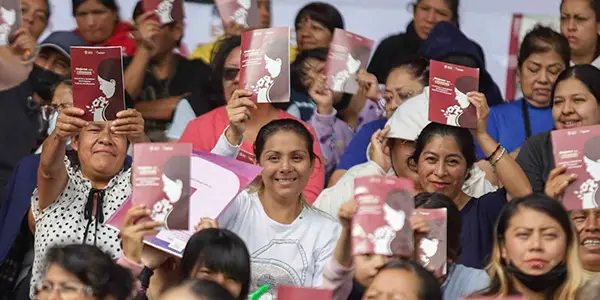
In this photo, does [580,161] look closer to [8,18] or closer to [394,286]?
[394,286]

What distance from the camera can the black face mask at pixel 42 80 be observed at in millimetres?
8008

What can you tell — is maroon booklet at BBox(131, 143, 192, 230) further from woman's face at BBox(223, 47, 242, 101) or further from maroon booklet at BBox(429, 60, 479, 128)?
woman's face at BBox(223, 47, 242, 101)

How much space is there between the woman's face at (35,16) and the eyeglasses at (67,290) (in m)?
3.17

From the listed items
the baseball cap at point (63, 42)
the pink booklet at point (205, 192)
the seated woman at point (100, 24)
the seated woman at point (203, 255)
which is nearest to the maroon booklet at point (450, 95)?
the pink booklet at point (205, 192)

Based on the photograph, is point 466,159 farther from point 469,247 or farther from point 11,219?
point 11,219

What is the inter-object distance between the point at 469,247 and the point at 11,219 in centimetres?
190

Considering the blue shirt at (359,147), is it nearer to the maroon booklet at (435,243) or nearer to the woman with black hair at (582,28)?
the woman with black hair at (582,28)

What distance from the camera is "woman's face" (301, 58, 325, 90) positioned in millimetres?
8305

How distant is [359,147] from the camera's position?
7727 millimetres

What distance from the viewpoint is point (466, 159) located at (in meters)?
6.71

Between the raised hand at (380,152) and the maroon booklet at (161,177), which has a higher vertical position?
the maroon booklet at (161,177)

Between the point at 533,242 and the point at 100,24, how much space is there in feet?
11.7

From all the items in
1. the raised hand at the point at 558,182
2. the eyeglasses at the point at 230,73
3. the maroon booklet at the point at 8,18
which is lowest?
the raised hand at the point at 558,182

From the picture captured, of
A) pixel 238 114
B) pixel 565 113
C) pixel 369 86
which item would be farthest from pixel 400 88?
pixel 238 114
